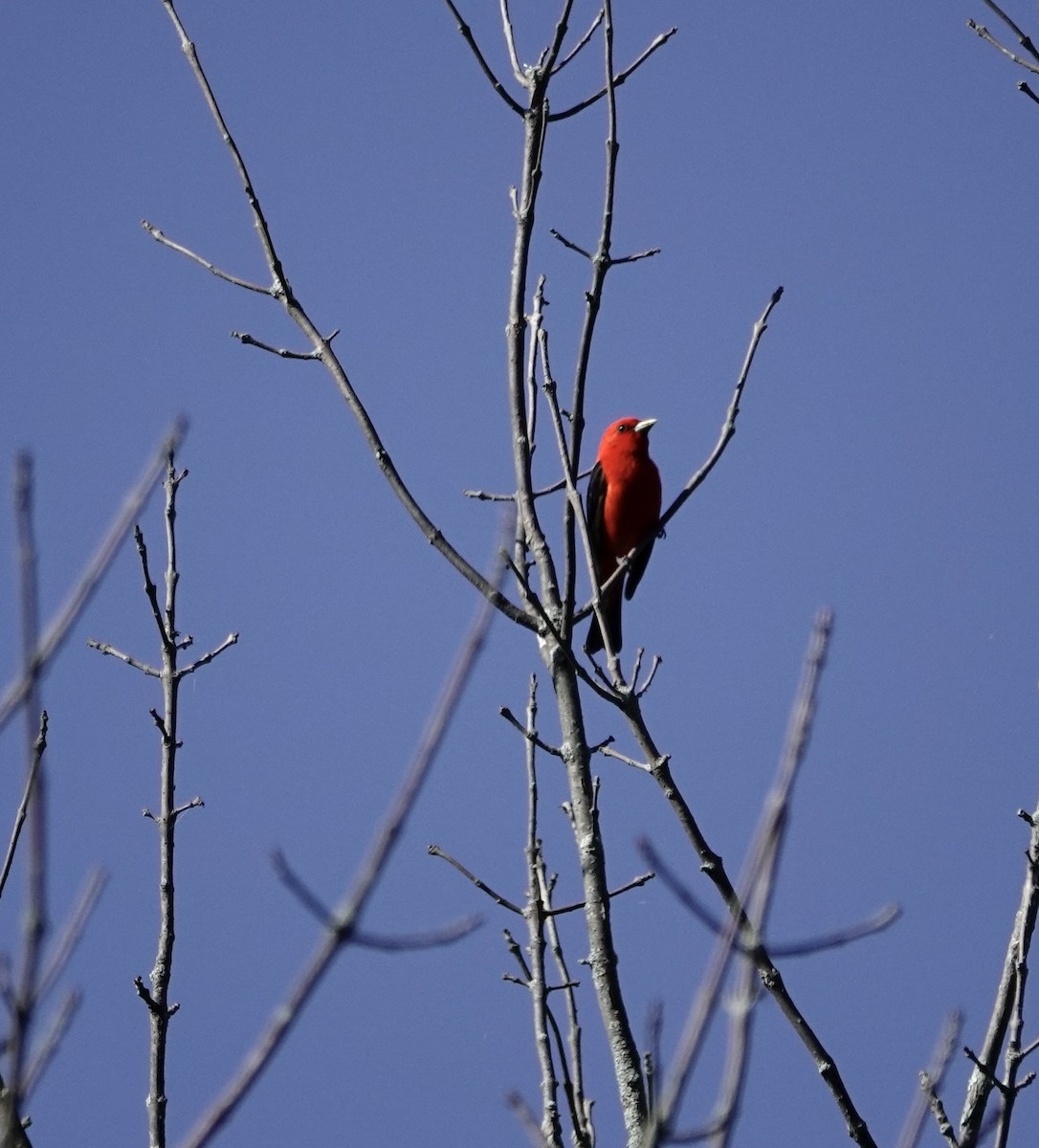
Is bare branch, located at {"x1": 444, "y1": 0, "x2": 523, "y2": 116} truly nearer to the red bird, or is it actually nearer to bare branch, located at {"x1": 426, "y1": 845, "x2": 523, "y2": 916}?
bare branch, located at {"x1": 426, "y1": 845, "x2": 523, "y2": 916}

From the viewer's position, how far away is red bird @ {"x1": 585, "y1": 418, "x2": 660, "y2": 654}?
8234mm

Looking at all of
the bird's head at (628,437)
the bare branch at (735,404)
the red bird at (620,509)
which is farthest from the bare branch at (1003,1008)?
the bird's head at (628,437)

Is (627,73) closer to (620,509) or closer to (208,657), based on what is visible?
(208,657)

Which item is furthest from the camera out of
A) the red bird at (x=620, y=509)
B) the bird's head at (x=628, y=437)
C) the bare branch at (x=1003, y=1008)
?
the bird's head at (x=628, y=437)

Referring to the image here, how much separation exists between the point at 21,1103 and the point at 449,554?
175 centimetres

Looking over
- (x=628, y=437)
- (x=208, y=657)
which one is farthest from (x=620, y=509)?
(x=208, y=657)

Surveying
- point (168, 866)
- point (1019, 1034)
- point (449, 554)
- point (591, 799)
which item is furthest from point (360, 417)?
point (1019, 1034)

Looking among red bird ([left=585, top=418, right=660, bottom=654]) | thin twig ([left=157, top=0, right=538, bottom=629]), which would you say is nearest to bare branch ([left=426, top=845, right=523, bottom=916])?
thin twig ([left=157, top=0, right=538, bottom=629])

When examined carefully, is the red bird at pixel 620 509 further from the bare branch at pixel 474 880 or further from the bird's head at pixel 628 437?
the bare branch at pixel 474 880

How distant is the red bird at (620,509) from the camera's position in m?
8.23

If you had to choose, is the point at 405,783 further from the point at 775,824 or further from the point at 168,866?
the point at 168,866

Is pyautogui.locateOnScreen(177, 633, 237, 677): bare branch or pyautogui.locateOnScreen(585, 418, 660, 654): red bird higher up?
pyautogui.locateOnScreen(585, 418, 660, 654): red bird

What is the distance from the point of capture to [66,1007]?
2.26 metres

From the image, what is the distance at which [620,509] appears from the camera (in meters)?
8.30
